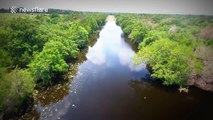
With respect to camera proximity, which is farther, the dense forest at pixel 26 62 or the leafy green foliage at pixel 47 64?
the leafy green foliage at pixel 47 64

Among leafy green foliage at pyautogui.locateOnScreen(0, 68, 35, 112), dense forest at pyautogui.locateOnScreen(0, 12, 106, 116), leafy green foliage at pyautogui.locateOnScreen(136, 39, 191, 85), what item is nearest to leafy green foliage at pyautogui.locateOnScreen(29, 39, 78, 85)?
dense forest at pyautogui.locateOnScreen(0, 12, 106, 116)

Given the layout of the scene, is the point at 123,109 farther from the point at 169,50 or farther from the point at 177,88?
the point at 169,50

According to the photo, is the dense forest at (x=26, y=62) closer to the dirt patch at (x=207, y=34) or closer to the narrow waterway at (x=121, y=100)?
the narrow waterway at (x=121, y=100)

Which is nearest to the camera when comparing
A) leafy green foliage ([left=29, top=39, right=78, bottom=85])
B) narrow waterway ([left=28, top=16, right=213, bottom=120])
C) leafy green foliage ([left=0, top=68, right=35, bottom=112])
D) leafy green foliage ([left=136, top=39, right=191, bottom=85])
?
leafy green foliage ([left=0, top=68, right=35, bottom=112])

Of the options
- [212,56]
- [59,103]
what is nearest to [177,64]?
[212,56]

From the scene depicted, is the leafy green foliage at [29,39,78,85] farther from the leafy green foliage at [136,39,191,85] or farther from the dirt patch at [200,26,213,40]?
the dirt patch at [200,26,213,40]

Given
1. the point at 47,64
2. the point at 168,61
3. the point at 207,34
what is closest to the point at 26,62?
the point at 47,64

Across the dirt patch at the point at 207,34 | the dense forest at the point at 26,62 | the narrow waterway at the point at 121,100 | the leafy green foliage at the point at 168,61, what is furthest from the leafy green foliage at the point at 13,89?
the dirt patch at the point at 207,34

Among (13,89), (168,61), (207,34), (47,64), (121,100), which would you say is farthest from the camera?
(207,34)

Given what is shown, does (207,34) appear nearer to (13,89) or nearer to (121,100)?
(121,100)
